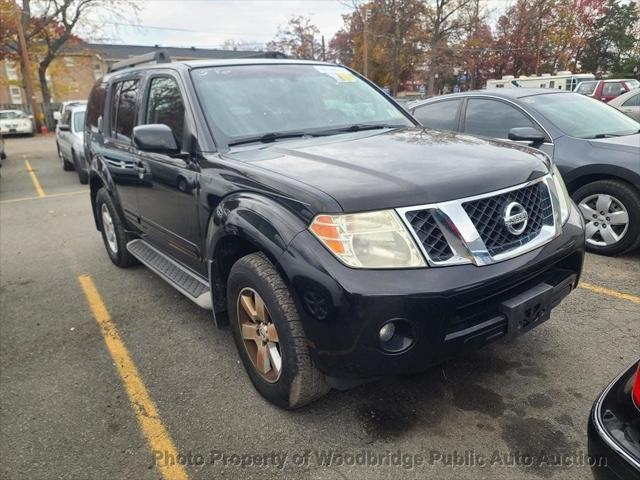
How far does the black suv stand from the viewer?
2066 millimetres

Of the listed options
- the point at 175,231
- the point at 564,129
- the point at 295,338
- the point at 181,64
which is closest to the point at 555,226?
the point at 295,338

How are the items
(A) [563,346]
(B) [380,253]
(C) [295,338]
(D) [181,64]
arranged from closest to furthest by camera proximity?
(B) [380,253]
(C) [295,338]
(A) [563,346]
(D) [181,64]

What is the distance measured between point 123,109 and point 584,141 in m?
4.39

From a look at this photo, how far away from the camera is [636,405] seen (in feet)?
4.98

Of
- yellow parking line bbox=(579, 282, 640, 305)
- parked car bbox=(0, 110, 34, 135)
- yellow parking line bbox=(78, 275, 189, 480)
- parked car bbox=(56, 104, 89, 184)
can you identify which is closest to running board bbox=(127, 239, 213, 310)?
yellow parking line bbox=(78, 275, 189, 480)

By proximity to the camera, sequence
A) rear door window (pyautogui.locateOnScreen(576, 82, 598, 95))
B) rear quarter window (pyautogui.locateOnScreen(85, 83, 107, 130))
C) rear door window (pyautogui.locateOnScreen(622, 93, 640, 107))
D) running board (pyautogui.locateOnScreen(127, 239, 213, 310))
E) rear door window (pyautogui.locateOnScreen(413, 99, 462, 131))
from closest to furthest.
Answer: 1. running board (pyautogui.locateOnScreen(127, 239, 213, 310))
2. rear quarter window (pyautogui.locateOnScreen(85, 83, 107, 130))
3. rear door window (pyautogui.locateOnScreen(413, 99, 462, 131))
4. rear door window (pyautogui.locateOnScreen(622, 93, 640, 107))
5. rear door window (pyautogui.locateOnScreen(576, 82, 598, 95))

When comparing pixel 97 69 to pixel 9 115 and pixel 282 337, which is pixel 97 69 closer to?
pixel 9 115

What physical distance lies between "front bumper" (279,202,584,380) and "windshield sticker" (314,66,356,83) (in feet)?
6.78

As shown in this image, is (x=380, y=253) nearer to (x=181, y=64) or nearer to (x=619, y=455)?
(x=619, y=455)

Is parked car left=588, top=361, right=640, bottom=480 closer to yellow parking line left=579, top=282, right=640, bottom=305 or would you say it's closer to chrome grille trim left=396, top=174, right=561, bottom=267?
chrome grille trim left=396, top=174, right=561, bottom=267

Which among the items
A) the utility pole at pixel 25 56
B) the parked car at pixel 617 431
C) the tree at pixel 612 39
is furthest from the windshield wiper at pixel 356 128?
the tree at pixel 612 39

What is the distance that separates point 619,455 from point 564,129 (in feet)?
14.2

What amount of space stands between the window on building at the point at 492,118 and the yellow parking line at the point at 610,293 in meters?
1.94

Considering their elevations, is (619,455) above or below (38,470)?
above
